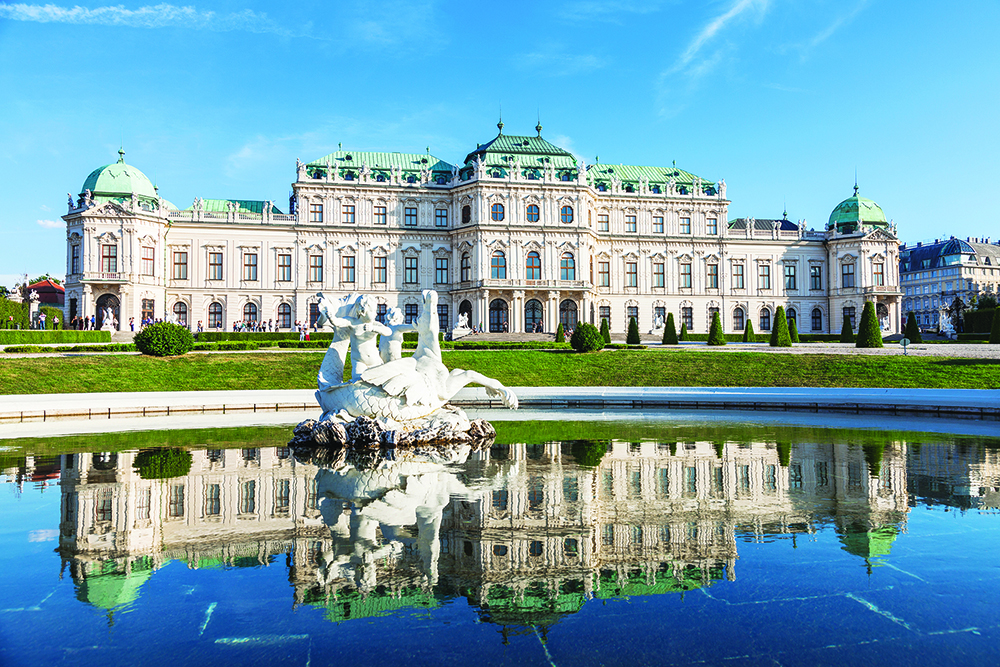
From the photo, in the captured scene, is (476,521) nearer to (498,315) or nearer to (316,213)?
(498,315)

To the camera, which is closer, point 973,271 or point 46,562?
point 46,562

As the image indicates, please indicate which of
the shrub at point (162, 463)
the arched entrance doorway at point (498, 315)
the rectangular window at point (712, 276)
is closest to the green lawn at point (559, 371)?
the shrub at point (162, 463)

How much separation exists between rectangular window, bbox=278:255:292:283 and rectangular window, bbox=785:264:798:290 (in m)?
44.2

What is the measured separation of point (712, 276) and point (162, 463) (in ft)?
183

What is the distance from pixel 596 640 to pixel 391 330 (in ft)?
30.0

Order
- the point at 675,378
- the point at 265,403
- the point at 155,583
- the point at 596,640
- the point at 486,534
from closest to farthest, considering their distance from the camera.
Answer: the point at 596,640, the point at 155,583, the point at 486,534, the point at 265,403, the point at 675,378

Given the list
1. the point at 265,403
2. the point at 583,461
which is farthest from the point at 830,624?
the point at 265,403

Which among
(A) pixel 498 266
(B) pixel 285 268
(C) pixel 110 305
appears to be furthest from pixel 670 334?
(C) pixel 110 305

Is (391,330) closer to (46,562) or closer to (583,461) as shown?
(583,461)

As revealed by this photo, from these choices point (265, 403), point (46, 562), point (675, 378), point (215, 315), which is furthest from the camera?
point (215, 315)

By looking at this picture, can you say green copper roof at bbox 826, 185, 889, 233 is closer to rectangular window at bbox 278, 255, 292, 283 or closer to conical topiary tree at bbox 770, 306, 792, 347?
conical topiary tree at bbox 770, 306, 792, 347

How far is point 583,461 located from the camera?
10414 mm

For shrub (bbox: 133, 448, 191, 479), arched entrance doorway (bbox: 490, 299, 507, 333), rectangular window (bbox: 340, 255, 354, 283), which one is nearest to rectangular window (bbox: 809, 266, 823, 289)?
arched entrance doorway (bbox: 490, 299, 507, 333)

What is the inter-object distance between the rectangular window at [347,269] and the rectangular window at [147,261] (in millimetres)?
14120
